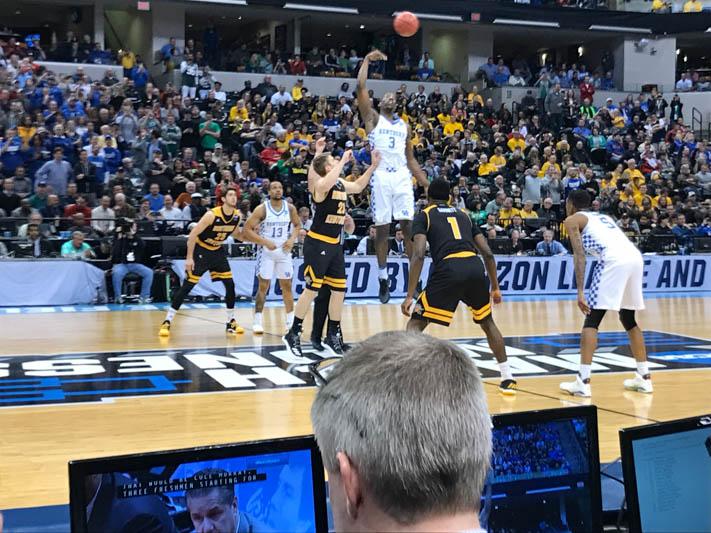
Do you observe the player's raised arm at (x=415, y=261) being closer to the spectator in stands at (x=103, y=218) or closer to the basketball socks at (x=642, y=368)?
the basketball socks at (x=642, y=368)

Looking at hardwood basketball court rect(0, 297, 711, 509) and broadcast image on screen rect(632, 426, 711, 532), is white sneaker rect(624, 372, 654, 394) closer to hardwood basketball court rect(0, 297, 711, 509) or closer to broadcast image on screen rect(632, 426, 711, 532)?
hardwood basketball court rect(0, 297, 711, 509)

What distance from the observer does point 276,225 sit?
39.7 feet

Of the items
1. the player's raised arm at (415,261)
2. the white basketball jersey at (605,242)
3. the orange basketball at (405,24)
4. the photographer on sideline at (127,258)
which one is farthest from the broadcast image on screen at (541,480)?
the photographer on sideline at (127,258)

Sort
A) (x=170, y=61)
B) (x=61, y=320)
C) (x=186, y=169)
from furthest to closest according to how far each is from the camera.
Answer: (x=170, y=61), (x=186, y=169), (x=61, y=320)

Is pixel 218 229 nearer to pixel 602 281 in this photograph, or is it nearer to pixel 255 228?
pixel 255 228

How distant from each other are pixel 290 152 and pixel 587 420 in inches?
756

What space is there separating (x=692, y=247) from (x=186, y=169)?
1183 cm

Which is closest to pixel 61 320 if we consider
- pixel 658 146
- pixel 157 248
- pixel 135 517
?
pixel 157 248

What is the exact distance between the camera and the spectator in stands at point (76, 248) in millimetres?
15758

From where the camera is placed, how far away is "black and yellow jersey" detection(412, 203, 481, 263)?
26.0ft

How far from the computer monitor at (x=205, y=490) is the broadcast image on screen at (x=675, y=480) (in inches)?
40.3

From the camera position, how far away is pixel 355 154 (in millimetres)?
21562

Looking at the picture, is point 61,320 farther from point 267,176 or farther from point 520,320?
point 267,176

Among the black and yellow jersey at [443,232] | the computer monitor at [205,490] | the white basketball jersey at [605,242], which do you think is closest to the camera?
the computer monitor at [205,490]
